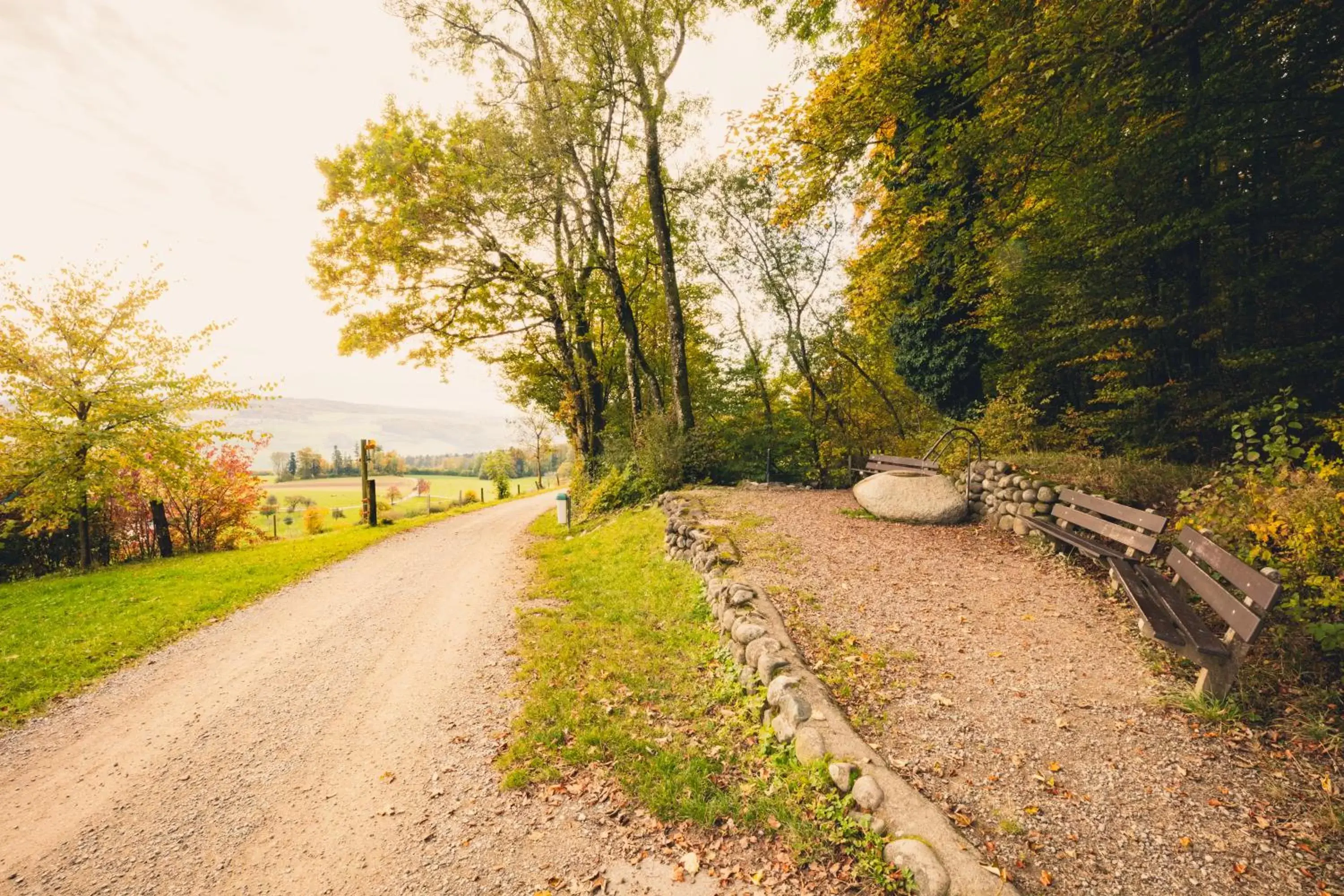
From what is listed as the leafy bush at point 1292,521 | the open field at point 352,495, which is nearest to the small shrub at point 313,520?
the open field at point 352,495

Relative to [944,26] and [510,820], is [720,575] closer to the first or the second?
[510,820]

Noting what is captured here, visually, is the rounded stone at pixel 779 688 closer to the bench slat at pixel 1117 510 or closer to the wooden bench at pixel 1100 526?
the wooden bench at pixel 1100 526

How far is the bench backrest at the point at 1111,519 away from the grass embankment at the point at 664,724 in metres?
4.43

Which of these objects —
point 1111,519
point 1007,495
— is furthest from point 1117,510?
point 1007,495

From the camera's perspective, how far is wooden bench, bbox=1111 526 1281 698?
3301 mm

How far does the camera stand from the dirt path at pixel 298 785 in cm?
302

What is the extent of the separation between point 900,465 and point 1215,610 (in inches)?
282

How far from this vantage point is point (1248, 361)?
249 inches

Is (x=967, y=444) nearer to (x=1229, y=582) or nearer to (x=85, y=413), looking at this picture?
(x=1229, y=582)

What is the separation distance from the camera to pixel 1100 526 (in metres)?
5.73

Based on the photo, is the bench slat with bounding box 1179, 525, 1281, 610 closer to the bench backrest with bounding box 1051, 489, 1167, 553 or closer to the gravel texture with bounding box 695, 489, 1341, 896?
the bench backrest with bounding box 1051, 489, 1167, 553

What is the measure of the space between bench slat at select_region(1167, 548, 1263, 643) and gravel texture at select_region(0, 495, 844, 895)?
328 cm

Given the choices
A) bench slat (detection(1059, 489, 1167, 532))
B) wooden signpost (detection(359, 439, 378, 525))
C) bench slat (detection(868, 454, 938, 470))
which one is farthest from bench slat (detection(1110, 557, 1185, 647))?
wooden signpost (detection(359, 439, 378, 525))

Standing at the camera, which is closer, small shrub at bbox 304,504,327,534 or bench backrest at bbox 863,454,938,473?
bench backrest at bbox 863,454,938,473
